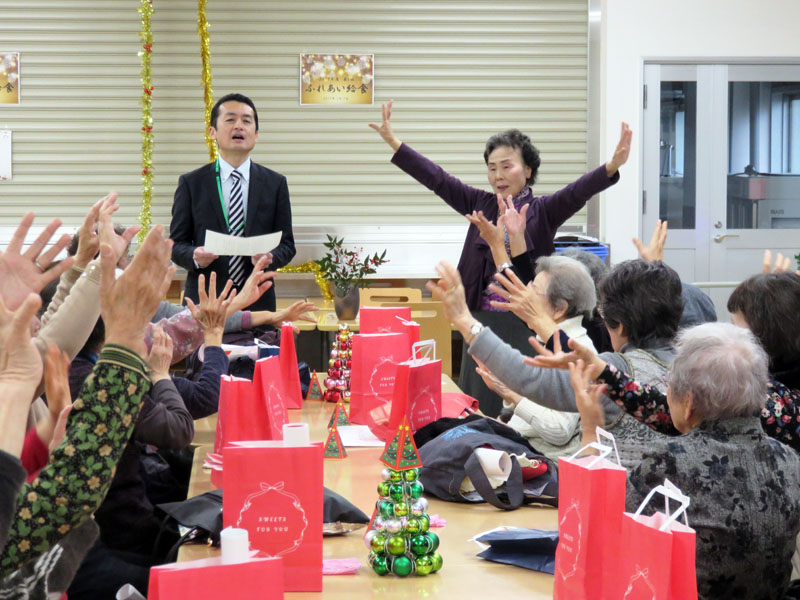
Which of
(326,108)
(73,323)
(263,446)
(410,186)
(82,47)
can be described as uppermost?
(82,47)

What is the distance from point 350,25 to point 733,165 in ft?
9.94

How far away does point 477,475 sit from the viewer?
2.15 m

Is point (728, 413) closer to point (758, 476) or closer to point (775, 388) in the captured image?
point (758, 476)

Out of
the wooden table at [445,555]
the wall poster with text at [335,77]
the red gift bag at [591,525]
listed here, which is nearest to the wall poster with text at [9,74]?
the wall poster with text at [335,77]

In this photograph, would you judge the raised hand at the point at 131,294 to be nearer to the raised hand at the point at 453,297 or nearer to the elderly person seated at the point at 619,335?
the elderly person seated at the point at 619,335

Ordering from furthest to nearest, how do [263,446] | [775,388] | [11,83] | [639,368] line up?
[11,83] → [639,368] → [775,388] → [263,446]

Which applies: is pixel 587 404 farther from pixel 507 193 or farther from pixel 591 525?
pixel 507 193

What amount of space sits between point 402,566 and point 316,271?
480 cm

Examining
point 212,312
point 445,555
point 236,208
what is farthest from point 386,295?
point 445,555

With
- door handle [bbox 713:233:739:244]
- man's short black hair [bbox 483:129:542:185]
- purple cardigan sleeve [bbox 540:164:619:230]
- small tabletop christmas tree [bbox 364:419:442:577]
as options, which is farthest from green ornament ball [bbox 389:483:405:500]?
door handle [bbox 713:233:739:244]

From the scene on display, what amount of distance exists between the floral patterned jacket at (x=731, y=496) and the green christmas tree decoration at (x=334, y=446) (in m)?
1.04

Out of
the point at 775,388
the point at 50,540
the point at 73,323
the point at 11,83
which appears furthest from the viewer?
the point at 11,83

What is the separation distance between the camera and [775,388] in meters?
2.22

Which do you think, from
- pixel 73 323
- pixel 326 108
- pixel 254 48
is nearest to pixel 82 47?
pixel 254 48
